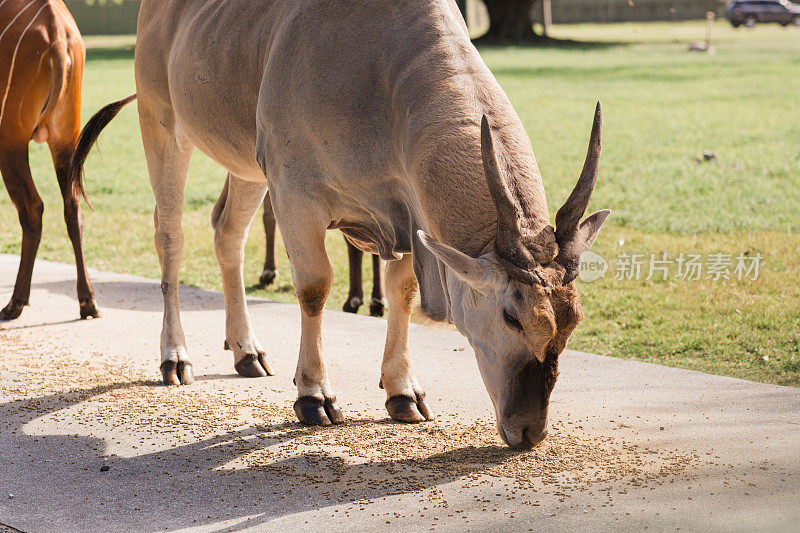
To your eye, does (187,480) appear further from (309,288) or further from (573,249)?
(573,249)

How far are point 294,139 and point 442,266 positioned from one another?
3.39 feet

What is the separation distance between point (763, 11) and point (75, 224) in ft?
143

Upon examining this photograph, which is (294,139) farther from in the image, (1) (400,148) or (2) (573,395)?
(2) (573,395)

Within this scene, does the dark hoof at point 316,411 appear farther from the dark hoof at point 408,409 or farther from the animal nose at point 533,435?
the animal nose at point 533,435

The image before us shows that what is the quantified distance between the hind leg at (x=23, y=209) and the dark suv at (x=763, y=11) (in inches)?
1697

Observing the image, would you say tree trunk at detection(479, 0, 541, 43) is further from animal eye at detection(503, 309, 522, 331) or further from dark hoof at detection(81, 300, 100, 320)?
animal eye at detection(503, 309, 522, 331)

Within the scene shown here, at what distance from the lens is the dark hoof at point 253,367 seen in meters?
5.62

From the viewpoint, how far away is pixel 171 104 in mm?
5785

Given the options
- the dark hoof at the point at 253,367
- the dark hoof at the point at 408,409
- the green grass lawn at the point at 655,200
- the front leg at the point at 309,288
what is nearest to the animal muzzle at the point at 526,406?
the dark hoof at the point at 408,409

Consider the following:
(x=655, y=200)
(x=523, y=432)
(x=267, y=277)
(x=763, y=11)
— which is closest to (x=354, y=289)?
(x=267, y=277)

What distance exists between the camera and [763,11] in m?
44.7

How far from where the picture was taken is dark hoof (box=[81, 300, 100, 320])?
6770 mm

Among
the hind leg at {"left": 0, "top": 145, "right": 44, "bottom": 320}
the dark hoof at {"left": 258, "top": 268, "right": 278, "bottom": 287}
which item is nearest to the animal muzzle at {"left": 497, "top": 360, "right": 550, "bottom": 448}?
the hind leg at {"left": 0, "top": 145, "right": 44, "bottom": 320}

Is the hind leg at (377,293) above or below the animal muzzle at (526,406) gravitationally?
below
